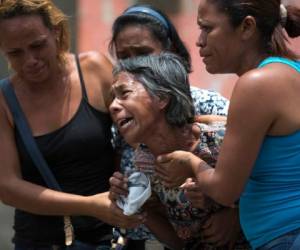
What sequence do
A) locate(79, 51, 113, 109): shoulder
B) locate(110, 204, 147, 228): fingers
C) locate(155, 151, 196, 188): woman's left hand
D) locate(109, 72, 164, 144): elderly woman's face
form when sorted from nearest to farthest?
locate(155, 151, 196, 188): woman's left hand, locate(109, 72, 164, 144): elderly woman's face, locate(110, 204, 147, 228): fingers, locate(79, 51, 113, 109): shoulder

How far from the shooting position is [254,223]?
2275 mm

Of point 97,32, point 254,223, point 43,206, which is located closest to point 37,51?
point 43,206

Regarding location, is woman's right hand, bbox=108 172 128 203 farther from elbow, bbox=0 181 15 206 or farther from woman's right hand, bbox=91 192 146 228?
elbow, bbox=0 181 15 206

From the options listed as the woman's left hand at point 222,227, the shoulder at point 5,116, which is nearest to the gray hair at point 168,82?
the woman's left hand at point 222,227

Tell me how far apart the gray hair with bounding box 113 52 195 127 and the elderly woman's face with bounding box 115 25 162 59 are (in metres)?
0.26

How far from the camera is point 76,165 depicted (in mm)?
2977

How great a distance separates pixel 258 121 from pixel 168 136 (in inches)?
21.5

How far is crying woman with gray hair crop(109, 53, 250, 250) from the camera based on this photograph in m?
2.54

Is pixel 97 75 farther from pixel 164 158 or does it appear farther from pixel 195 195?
pixel 195 195

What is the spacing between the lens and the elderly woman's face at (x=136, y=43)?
2912 mm

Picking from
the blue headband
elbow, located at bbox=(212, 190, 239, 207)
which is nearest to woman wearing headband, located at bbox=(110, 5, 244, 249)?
the blue headband

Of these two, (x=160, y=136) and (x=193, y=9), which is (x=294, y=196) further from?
(x=193, y=9)

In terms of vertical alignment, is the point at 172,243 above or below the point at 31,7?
below

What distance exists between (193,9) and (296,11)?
2.38 m
